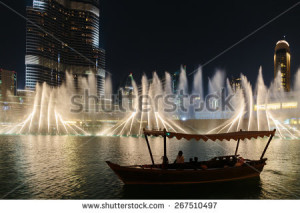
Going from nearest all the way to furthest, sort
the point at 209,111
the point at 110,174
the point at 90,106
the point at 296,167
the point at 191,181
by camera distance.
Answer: the point at 191,181 → the point at 110,174 → the point at 296,167 → the point at 209,111 → the point at 90,106

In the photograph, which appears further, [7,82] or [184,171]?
[7,82]

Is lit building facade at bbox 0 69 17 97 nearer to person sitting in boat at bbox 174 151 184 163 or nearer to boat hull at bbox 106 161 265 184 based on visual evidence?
boat hull at bbox 106 161 265 184

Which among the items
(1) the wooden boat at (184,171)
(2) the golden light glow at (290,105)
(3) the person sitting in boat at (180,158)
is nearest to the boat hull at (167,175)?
(1) the wooden boat at (184,171)

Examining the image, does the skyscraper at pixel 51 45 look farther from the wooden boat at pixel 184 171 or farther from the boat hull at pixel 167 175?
the wooden boat at pixel 184 171

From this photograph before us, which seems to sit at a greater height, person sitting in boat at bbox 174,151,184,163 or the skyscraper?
the skyscraper

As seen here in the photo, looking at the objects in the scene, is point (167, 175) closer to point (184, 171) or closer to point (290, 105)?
point (184, 171)

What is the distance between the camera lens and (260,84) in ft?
219

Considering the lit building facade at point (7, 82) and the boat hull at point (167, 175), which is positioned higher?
the lit building facade at point (7, 82)

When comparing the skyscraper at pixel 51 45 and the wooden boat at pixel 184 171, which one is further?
the skyscraper at pixel 51 45

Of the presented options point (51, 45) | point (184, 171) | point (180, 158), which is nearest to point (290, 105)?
point (180, 158)

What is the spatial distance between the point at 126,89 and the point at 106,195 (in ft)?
475

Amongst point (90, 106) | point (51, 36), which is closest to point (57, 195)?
point (90, 106)

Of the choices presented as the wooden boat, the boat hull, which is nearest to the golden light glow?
the wooden boat
